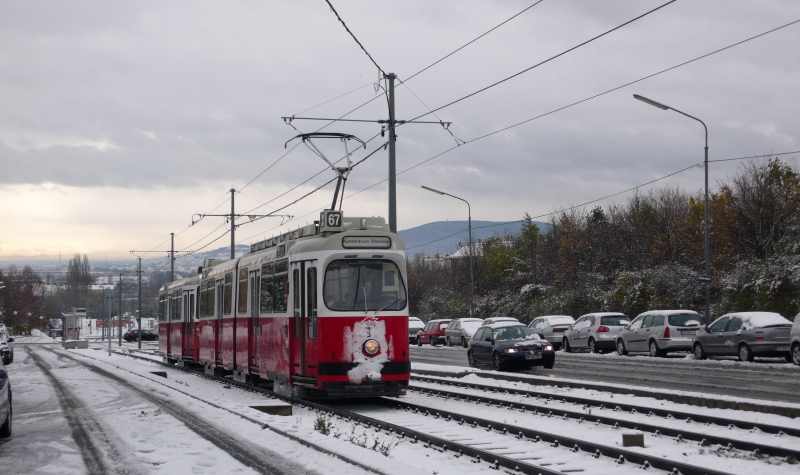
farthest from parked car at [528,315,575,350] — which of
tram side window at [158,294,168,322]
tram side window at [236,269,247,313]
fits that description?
tram side window at [236,269,247,313]

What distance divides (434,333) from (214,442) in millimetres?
39291

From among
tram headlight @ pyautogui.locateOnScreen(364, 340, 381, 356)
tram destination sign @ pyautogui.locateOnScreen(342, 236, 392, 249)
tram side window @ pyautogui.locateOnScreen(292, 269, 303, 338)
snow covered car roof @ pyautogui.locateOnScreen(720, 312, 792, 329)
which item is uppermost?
tram destination sign @ pyautogui.locateOnScreen(342, 236, 392, 249)

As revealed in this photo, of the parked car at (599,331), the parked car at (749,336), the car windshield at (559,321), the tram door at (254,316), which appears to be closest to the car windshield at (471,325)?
the car windshield at (559,321)

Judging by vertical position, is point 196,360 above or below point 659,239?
below

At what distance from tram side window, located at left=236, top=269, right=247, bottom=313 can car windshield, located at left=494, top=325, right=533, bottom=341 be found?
25.9 feet

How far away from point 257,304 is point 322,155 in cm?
463

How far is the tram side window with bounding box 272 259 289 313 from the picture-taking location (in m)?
17.9

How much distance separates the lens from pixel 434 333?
166ft

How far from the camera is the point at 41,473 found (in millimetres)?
9797

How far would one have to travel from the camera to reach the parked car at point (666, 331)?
29.5m

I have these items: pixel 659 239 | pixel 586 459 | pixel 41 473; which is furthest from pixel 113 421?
pixel 659 239

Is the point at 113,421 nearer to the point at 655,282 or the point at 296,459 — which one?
the point at 296,459

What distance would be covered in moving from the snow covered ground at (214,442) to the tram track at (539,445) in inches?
7.6

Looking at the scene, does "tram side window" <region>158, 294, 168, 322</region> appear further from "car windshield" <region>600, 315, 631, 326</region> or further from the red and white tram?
the red and white tram
